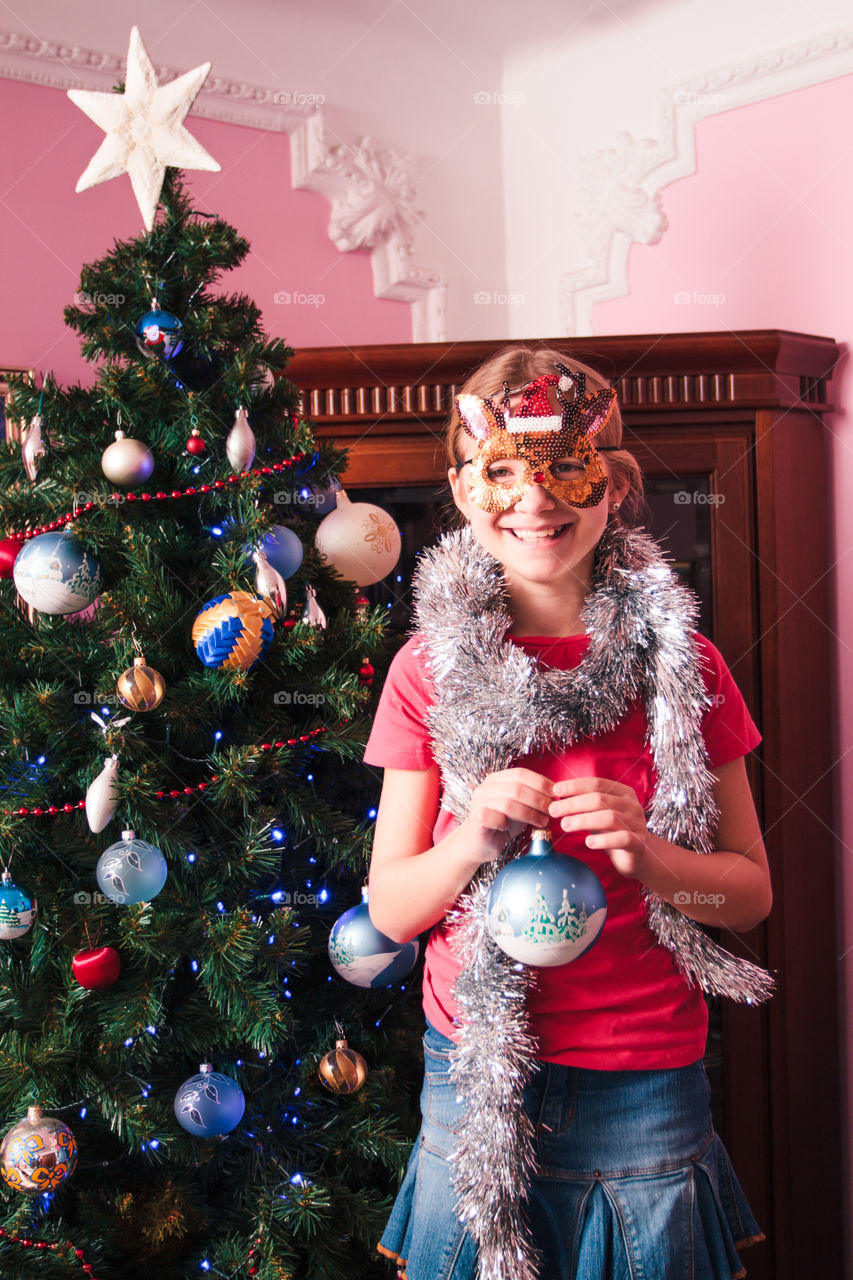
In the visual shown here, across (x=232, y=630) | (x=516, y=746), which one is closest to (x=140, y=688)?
(x=232, y=630)

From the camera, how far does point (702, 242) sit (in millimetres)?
2152

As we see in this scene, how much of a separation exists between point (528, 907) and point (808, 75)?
1.86 meters

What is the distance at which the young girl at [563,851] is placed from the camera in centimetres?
88

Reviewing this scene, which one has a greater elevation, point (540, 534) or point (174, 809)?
point (540, 534)

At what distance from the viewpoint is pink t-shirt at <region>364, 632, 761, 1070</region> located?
90cm

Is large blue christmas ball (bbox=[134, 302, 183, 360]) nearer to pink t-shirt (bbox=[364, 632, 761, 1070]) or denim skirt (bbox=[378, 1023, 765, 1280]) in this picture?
pink t-shirt (bbox=[364, 632, 761, 1070])

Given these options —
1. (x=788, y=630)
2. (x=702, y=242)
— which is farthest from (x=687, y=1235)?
(x=702, y=242)

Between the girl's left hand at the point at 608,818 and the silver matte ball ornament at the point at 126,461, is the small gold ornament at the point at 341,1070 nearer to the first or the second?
the girl's left hand at the point at 608,818

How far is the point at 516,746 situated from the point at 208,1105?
1.97 ft

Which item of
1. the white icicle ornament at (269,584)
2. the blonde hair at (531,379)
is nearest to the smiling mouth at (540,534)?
the blonde hair at (531,379)

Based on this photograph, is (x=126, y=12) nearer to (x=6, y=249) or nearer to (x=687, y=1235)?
(x=6, y=249)

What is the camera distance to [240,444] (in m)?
1.25

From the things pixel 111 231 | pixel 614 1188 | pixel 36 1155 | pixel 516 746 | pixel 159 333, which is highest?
pixel 111 231

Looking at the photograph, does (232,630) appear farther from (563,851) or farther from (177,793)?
(563,851)
